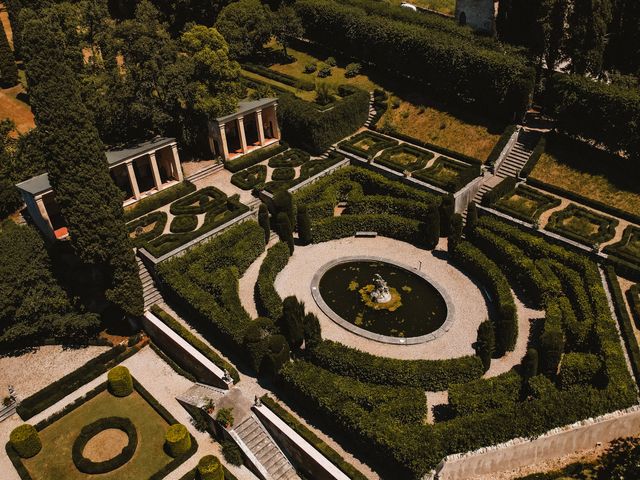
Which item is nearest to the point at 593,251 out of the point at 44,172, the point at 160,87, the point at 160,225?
the point at 160,225

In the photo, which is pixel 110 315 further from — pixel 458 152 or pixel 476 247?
pixel 458 152

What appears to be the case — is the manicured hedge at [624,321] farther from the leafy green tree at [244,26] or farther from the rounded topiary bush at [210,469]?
the leafy green tree at [244,26]

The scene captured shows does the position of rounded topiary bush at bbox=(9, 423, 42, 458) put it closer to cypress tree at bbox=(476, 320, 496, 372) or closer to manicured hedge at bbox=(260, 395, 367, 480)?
manicured hedge at bbox=(260, 395, 367, 480)

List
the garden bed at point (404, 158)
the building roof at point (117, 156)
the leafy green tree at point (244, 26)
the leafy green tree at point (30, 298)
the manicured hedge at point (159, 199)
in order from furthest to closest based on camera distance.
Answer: the leafy green tree at point (244, 26), the garden bed at point (404, 158), the manicured hedge at point (159, 199), the building roof at point (117, 156), the leafy green tree at point (30, 298)

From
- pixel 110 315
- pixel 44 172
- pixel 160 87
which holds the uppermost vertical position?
pixel 160 87

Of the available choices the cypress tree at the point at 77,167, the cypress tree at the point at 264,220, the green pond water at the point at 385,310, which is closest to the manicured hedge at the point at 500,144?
the green pond water at the point at 385,310
